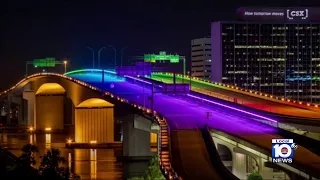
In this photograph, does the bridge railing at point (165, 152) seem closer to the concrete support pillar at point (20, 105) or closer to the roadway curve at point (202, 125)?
the roadway curve at point (202, 125)

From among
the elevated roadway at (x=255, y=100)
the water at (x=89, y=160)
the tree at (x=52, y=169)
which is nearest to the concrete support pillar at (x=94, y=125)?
the water at (x=89, y=160)

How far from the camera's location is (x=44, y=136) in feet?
385

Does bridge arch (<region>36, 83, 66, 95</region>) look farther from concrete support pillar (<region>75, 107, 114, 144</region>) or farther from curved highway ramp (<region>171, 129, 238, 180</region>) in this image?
curved highway ramp (<region>171, 129, 238, 180</region>)

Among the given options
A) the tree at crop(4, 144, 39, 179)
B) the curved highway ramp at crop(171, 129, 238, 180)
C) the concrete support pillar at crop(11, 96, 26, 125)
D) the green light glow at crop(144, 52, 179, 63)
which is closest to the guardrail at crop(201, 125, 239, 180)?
the curved highway ramp at crop(171, 129, 238, 180)

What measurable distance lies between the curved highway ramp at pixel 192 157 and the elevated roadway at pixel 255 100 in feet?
59.8

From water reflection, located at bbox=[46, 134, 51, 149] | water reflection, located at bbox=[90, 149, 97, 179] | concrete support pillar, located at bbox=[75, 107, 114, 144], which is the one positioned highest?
concrete support pillar, located at bbox=[75, 107, 114, 144]

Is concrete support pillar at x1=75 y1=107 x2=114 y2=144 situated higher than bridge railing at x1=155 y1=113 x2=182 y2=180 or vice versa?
bridge railing at x1=155 y1=113 x2=182 y2=180

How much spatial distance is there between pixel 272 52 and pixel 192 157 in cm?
11519

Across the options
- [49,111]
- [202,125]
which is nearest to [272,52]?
[49,111]

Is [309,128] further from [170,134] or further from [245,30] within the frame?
[245,30]

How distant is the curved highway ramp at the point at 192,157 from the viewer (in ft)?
122

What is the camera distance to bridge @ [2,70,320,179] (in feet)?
132

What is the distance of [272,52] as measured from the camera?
509 feet

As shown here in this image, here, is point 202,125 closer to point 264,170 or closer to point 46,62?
point 264,170
